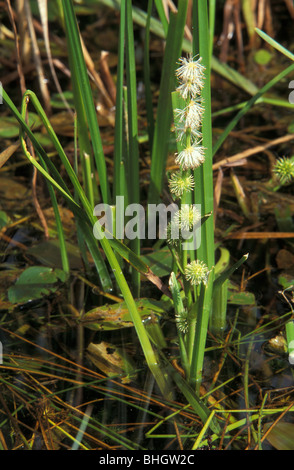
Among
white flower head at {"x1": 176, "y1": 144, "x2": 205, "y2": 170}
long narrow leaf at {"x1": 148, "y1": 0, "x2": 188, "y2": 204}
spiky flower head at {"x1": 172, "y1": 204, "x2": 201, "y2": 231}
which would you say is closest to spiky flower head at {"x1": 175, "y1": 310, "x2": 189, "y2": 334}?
spiky flower head at {"x1": 172, "y1": 204, "x2": 201, "y2": 231}

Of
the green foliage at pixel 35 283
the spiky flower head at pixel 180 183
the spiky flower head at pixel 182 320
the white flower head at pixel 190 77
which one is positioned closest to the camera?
the white flower head at pixel 190 77

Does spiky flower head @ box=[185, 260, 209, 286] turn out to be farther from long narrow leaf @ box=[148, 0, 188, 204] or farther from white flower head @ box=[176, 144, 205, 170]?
long narrow leaf @ box=[148, 0, 188, 204]

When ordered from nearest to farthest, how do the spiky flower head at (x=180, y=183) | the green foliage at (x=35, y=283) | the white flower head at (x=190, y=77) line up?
the white flower head at (x=190, y=77) → the spiky flower head at (x=180, y=183) → the green foliage at (x=35, y=283)

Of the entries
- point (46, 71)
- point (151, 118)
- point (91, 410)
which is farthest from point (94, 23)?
point (91, 410)

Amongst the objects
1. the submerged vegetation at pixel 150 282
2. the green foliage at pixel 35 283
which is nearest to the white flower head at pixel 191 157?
the submerged vegetation at pixel 150 282

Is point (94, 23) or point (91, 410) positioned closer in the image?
point (91, 410)

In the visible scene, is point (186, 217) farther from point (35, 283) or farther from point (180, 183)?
point (35, 283)

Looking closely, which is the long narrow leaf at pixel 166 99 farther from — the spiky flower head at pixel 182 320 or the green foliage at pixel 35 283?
the spiky flower head at pixel 182 320

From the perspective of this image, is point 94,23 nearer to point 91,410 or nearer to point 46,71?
point 46,71

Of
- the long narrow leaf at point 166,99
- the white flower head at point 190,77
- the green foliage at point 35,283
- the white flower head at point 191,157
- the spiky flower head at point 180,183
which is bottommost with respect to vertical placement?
the green foliage at point 35,283
